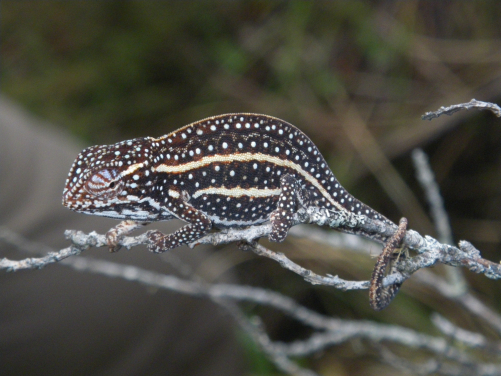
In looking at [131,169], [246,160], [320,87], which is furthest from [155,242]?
[320,87]

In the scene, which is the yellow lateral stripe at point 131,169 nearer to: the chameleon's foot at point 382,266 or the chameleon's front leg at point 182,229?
the chameleon's front leg at point 182,229

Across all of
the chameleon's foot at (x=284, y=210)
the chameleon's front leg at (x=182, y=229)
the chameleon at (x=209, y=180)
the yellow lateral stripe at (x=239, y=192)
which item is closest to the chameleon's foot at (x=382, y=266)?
the chameleon at (x=209, y=180)

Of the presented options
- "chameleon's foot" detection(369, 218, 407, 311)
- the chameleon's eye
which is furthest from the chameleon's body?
"chameleon's foot" detection(369, 218, 407, 311)

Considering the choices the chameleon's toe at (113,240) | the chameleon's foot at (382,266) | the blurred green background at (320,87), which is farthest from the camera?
the blurred green background at (320,87)

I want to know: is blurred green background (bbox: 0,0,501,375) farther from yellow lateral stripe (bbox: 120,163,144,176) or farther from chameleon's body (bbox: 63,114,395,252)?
yellow lateral stripe (bbox: 120,163,144,176)

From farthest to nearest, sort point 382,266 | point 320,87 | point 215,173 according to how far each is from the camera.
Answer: point 320,87 → point 215,173 → point 382,266

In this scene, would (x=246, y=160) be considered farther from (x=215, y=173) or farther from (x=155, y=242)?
(x=155, y=242)

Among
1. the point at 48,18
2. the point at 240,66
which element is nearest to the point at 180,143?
the point at 240,66
